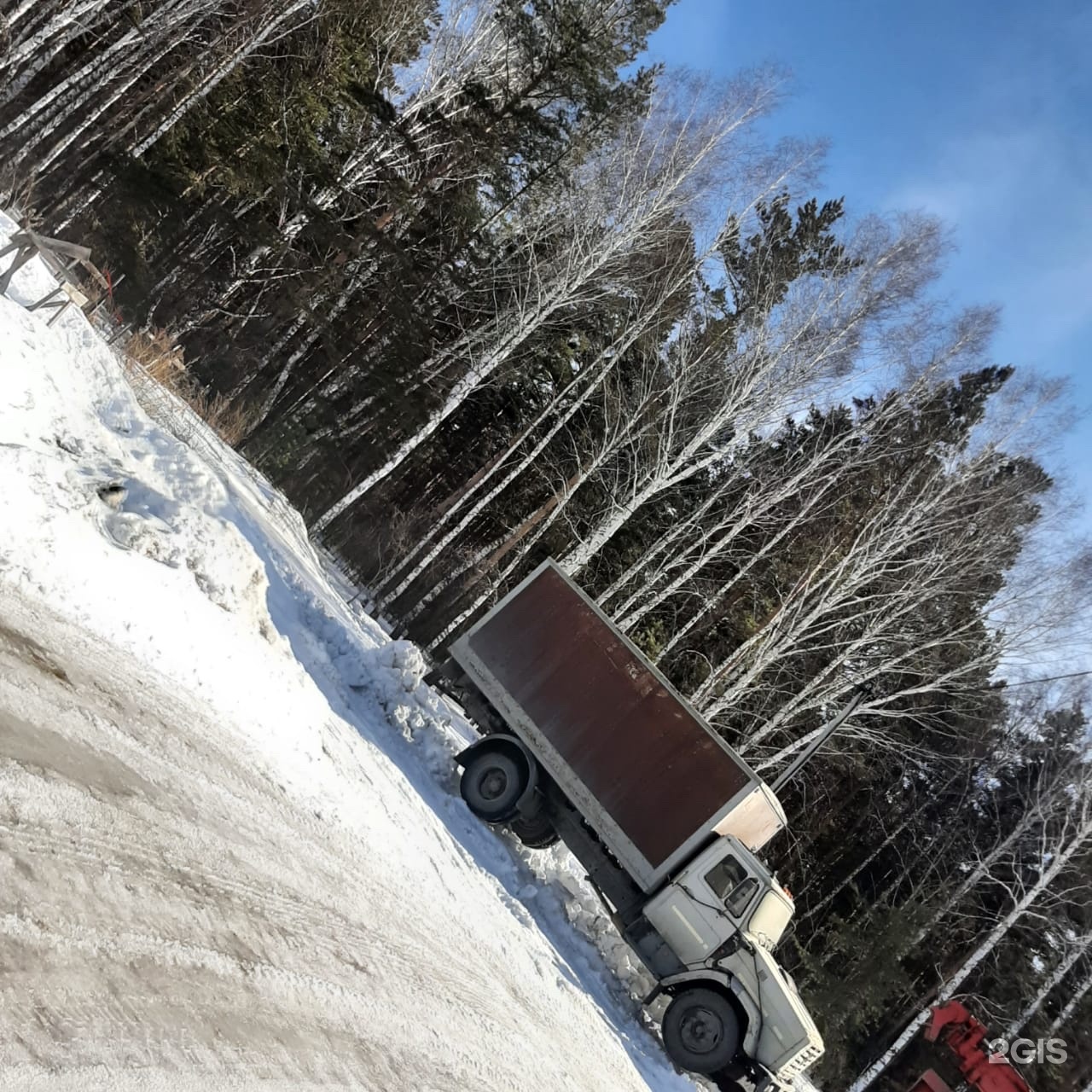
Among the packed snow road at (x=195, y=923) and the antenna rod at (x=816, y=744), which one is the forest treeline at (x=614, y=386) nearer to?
the antenna rod at (x=816, y=744)

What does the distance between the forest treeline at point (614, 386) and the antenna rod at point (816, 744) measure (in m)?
1.20

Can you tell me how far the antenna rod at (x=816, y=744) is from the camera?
11.8m

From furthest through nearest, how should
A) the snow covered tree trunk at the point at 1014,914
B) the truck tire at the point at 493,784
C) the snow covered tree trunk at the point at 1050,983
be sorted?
the snow covered tree trunk at the point at 1050,983 → the snow covered tree trunk at the point at 1014,914 → the truck tire at the point at 493,784

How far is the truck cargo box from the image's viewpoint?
29.8 feet

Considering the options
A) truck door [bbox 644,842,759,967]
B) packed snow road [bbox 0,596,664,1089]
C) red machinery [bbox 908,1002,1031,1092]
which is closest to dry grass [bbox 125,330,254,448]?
packed snow road [bbox 0,596,664,1089]

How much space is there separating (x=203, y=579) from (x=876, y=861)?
883 inches

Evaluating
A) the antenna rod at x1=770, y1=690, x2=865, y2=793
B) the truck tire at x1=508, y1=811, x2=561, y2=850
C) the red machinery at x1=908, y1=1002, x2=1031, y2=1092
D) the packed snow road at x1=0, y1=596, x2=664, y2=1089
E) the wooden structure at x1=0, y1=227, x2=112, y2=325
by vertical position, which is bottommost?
the packed snow road at x1=0, y1=596, x2=664, y2=1089

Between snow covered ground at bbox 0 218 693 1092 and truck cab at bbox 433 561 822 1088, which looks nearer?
snow covered ground at bbox 0 218 693 1092

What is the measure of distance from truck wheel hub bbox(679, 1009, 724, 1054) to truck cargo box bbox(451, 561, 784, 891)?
128 cm

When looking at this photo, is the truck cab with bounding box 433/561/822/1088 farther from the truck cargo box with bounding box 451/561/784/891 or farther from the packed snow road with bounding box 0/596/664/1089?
the packed snow road with bounding box 0/596/664/1089

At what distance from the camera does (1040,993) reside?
18641 millimetres

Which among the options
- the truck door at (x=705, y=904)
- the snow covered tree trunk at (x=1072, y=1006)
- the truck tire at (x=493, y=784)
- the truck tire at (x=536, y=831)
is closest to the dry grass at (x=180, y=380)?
the truck tire at (x=493, y=784)

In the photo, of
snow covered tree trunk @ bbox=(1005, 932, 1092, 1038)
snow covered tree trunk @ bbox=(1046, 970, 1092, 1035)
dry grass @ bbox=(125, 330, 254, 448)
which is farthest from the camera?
snow covered tree trunk @ bbox=(1046, 970, 1092, 1035)

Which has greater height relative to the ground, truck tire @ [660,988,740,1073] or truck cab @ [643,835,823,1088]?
truck cab @ [643,835,823,1088]
